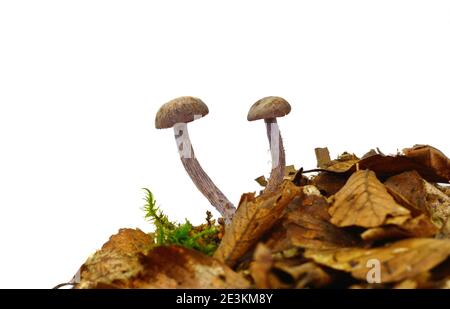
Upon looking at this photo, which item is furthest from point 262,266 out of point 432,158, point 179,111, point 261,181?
point 261,181

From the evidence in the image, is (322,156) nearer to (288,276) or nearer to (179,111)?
(179,111)

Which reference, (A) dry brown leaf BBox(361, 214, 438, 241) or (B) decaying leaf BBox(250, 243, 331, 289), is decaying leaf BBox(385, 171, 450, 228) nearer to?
(A) dry brown leaf BBox(361, 214, 438, 241)

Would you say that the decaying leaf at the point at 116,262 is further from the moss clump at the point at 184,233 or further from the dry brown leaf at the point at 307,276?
the dry brown leaf at the point at 307,276

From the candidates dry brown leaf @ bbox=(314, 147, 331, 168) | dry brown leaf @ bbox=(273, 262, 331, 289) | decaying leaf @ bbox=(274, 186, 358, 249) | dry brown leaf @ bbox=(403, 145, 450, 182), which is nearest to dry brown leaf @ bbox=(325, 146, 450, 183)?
dry brown leaf @ bbox=(403, 145, 450, 182)

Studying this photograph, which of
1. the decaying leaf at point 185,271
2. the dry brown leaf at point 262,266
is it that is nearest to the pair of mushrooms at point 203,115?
the decaying leaf at point 185,271
